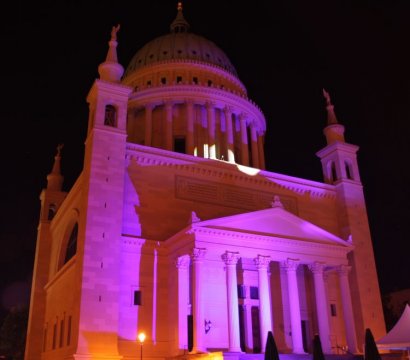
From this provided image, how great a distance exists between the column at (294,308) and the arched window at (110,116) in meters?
14.1

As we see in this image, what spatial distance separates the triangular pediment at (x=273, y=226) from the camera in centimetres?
2822

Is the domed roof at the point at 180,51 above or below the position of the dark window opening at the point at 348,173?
above

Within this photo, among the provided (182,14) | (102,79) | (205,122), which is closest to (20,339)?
(205,122)

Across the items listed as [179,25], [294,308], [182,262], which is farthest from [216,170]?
[179,25]

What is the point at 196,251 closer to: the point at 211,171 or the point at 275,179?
the point at 211,171

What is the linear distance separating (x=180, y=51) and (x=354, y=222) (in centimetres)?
2642

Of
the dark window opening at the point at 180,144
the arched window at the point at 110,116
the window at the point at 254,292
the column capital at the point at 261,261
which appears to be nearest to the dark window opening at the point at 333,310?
the window at the point at 254,292

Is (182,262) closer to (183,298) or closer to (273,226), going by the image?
(183,298)

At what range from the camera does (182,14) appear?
5959 cm

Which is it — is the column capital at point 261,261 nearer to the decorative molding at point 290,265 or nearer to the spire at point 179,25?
the decorative molding at point 290,265

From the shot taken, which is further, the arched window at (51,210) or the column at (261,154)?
the column at (261,154)

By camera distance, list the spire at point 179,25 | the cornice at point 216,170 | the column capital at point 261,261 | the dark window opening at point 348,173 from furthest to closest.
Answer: the spire at point 179,25
the dark window opening at point 348,173
the cornice at point 216,170
the column capital at point 261,261

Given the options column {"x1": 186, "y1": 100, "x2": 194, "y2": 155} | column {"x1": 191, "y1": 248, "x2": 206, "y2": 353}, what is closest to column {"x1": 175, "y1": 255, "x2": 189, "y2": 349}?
column {"x1": 191, "y1": 248, "x2": 206, "y2": 353}

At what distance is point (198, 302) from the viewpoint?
2591cm
